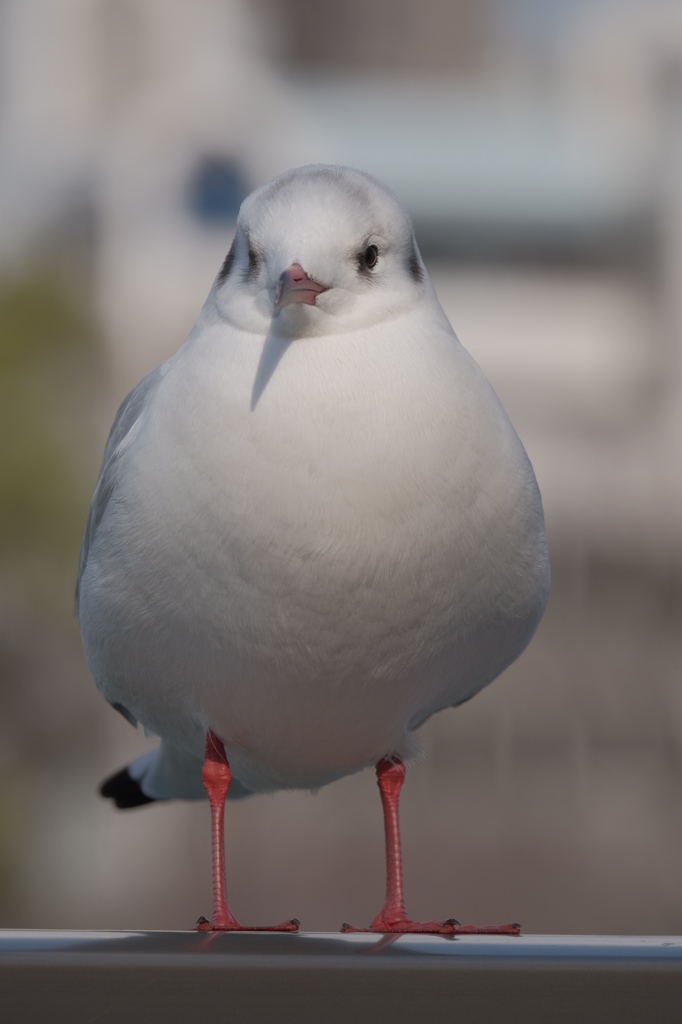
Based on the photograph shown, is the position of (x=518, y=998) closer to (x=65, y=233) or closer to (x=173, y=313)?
(x=65, y=233)

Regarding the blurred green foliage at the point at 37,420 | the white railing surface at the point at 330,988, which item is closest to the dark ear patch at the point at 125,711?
the white railing surface at the point at 330,988

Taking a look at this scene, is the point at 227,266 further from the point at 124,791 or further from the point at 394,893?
the point at 124,791

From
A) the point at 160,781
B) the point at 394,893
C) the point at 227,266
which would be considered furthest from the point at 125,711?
the point at 227,266

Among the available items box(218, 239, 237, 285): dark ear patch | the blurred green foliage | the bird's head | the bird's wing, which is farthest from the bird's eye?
the blurred green foliage

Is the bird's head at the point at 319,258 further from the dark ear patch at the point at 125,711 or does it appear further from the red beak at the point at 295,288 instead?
the dark ear patch at the point at 125,711

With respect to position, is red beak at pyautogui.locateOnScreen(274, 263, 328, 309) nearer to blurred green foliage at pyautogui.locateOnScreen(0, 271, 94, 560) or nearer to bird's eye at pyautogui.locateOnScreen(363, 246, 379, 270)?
bird's eye at pyautogui.locateOnScreen(363, 246, 379, 270)

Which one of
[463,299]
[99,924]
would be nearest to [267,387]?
[99,924]
